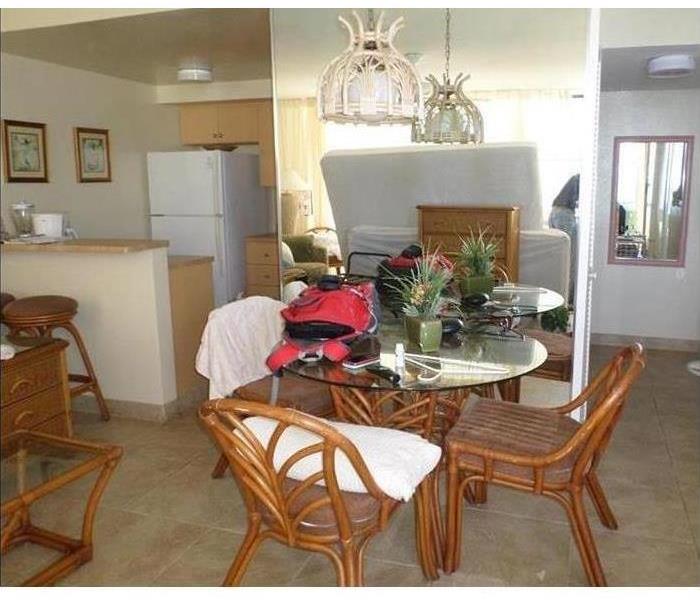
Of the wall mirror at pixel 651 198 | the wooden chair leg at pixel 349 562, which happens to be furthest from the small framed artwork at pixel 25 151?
the wall mirror at pixel 651 198

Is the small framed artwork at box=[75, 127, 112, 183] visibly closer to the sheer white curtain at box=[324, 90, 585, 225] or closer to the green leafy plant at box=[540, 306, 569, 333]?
the sheer white curtain at box=[324, 90, 585, 225]

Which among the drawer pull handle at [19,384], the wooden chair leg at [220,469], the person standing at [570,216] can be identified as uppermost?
the person standing at [570,216]

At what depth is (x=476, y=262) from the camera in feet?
9.67

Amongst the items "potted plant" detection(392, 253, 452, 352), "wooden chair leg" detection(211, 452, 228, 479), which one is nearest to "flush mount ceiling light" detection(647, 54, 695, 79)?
"potted plant" detection(392, 253, 452, 352)

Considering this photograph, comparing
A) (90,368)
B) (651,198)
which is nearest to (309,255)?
(90,368)

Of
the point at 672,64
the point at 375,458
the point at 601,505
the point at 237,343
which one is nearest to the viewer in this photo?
the point at 375,458

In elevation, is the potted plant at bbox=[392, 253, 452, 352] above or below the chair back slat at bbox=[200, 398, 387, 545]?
above

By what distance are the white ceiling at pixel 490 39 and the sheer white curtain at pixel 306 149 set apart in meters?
0.34

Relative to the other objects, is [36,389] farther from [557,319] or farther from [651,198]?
[651,198]

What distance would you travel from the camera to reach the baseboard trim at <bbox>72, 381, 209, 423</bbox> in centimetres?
350

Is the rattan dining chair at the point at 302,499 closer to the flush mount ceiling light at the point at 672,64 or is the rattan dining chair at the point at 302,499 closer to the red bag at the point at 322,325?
the red bag at the point at 322,325

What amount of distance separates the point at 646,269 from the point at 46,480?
424cm

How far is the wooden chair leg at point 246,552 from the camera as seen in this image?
6.08 ft

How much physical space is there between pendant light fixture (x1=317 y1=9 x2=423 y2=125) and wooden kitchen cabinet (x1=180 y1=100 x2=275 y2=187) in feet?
10.0
